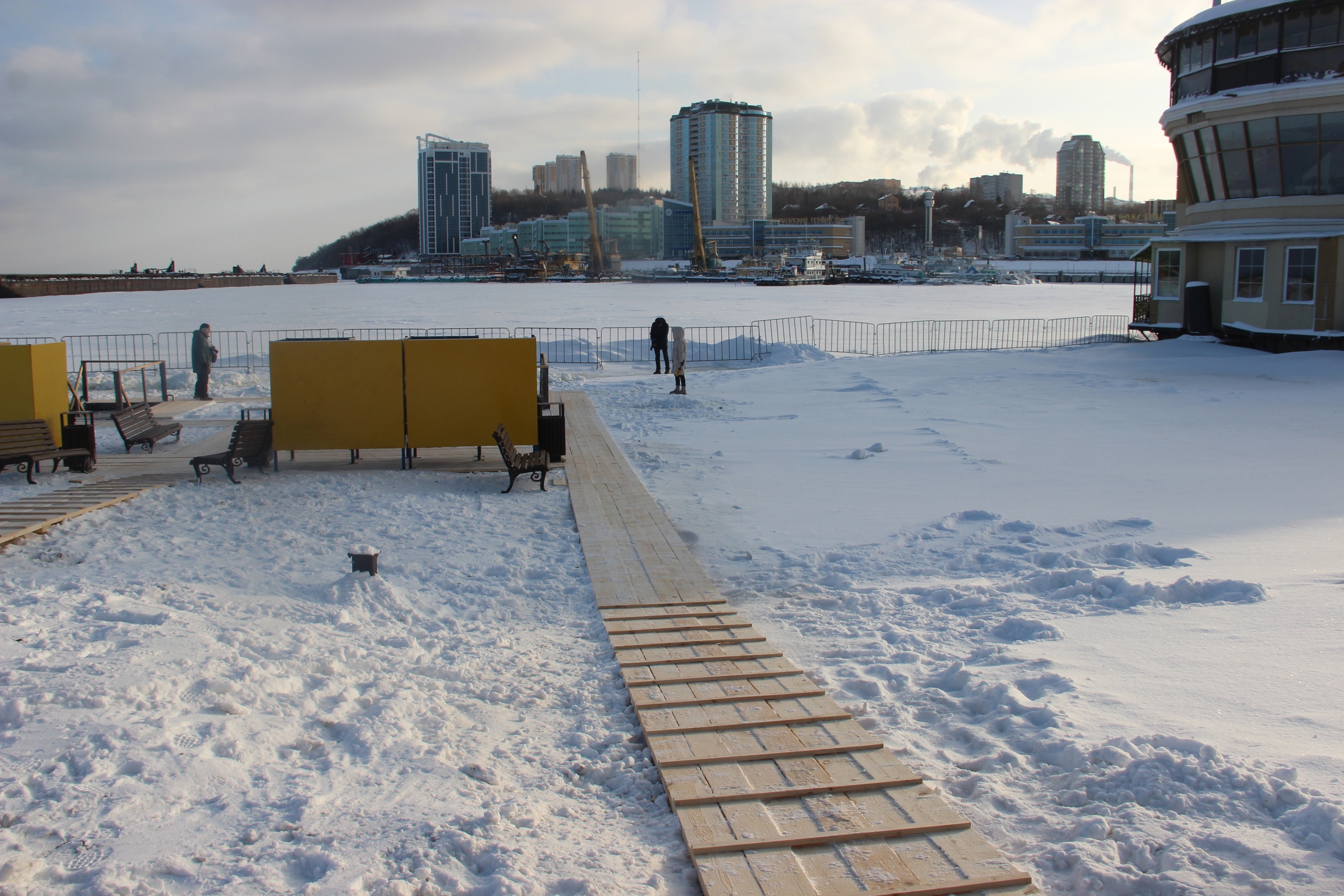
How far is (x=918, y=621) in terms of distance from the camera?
22.1 ft

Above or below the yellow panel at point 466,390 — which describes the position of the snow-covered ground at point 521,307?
above

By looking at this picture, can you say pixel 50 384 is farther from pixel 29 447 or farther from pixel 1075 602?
pixel 1075 602

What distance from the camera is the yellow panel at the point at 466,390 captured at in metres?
12.0

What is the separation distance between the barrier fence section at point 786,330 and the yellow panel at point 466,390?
1797 cm

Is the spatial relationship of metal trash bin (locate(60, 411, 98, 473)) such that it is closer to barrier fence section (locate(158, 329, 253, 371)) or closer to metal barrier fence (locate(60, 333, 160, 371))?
barrier fence section (locate(158, 329, 253, 371))

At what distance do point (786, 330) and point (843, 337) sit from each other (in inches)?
125

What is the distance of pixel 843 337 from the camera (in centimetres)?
3856

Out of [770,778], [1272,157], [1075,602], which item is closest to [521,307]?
[1272,157]

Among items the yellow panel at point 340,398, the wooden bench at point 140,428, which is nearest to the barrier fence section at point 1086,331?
the yellow panel at point 340,398

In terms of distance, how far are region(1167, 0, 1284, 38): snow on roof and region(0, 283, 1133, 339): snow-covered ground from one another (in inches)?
704

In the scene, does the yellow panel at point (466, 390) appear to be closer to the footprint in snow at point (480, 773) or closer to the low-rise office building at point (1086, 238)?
the footprint in snow at point (480, 773)

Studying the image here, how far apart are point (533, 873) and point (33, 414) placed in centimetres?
1091

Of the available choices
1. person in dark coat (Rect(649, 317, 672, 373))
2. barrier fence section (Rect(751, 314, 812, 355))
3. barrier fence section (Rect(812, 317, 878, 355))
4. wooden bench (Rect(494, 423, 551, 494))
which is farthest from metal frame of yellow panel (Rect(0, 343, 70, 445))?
barrier fence section (Rect(812, 317, 878, 355))

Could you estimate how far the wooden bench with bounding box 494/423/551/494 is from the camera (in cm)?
1068
